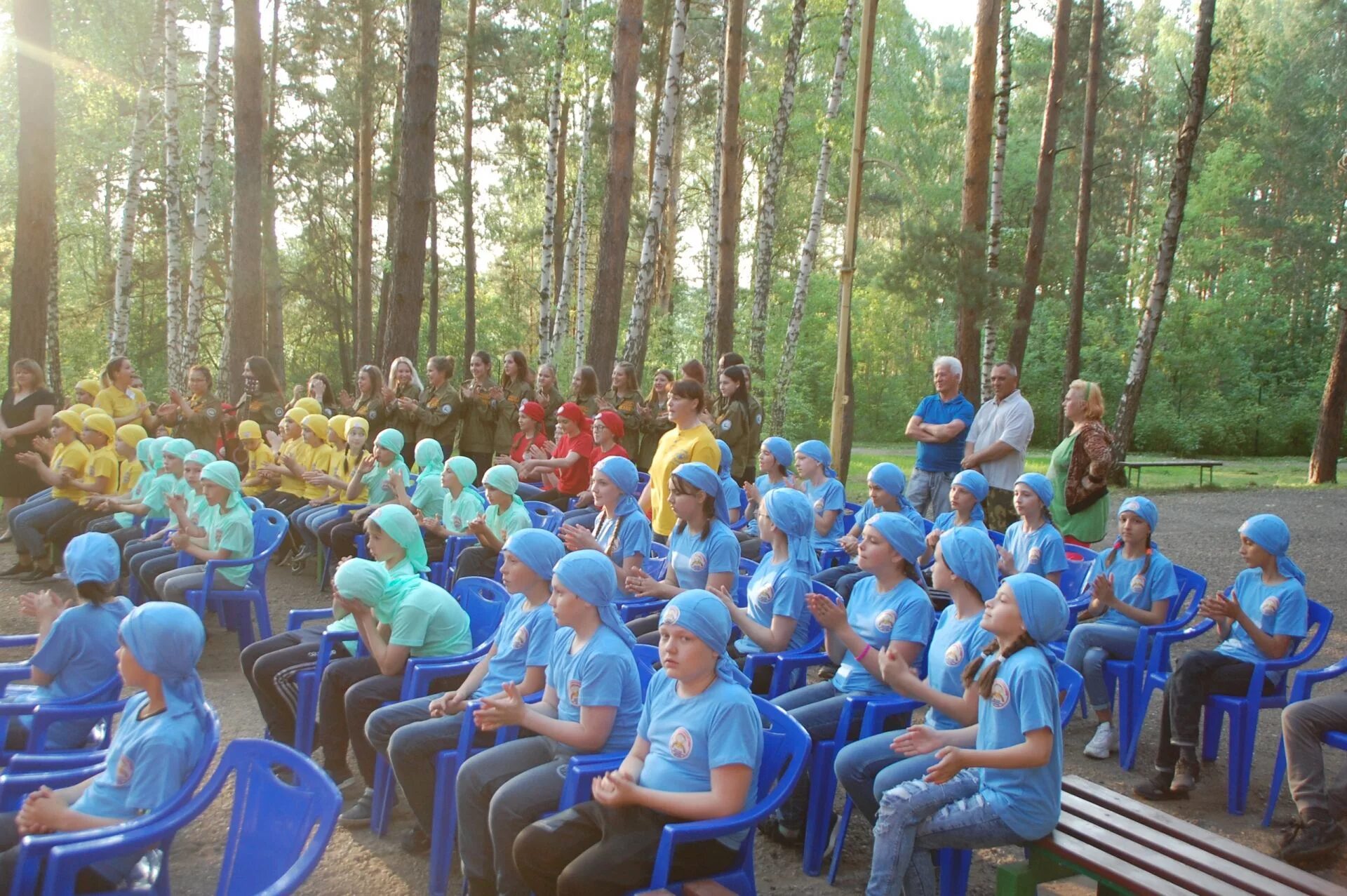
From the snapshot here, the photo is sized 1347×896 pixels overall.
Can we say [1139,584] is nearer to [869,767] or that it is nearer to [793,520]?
[793,520]

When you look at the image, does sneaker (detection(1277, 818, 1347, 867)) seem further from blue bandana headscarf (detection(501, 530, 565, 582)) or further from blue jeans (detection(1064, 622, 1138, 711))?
blue bandana headscarf (detection(501, 530, 565, 582))

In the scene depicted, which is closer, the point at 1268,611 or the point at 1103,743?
the point at 1268,611

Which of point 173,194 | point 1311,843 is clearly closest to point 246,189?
point 173,194

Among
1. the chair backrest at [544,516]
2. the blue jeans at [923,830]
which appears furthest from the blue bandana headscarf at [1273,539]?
the chair backrest at [544,516]

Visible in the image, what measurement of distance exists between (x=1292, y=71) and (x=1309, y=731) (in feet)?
133

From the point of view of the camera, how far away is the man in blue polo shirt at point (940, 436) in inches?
304

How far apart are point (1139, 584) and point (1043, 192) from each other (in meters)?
12.7

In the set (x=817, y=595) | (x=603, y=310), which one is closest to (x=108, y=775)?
(x=817, y=595)

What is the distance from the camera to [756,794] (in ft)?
10.3

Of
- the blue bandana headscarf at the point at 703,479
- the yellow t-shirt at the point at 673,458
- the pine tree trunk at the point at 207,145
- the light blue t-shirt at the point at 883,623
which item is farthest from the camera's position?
the pine tree trunk at the point at 207,145

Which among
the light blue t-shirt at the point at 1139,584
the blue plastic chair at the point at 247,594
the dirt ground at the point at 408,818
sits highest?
the light blue t-shirt at the point at 1139,584

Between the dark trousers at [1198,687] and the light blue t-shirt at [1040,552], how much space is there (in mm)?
957

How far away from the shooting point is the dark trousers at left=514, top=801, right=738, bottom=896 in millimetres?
2938

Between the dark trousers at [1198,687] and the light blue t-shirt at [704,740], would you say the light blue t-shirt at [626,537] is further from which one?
the dark trousers at [1198,687]
